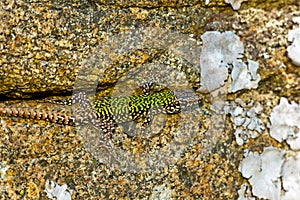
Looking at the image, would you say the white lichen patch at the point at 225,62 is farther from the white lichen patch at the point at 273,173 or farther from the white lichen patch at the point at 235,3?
the white lichen patch at the point at 273,173

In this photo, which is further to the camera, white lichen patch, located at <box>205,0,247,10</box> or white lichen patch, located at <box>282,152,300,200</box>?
white lichen patch, located at <box>282,152,300,200</box>

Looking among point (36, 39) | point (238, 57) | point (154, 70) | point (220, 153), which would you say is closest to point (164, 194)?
point (220, 153)

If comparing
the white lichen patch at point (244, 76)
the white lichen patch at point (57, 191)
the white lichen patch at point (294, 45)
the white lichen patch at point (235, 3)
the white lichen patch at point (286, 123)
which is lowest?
the white lichen patch at point (57, 191)

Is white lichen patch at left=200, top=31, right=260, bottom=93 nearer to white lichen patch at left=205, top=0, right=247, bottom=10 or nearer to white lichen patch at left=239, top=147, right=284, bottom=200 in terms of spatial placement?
white lichen patch at left=205, top=0, right=247, bottom=10

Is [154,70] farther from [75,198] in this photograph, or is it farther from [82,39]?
[75,198]

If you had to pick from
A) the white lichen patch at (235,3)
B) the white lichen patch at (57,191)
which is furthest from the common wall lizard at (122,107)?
the white lichen patch at (235,3)

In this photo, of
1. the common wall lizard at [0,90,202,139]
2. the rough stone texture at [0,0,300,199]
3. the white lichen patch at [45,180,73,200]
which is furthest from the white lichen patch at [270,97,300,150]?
Result: the white lichen patch at [45,180,73,200]
